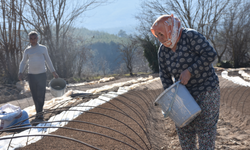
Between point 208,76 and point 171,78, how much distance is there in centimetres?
36

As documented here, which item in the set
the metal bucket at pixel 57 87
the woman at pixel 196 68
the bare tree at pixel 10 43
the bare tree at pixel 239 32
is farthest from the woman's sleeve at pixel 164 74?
the bare tree at pixel 239 32

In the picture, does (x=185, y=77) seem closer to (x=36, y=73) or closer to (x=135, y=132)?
(x=135, y=132)

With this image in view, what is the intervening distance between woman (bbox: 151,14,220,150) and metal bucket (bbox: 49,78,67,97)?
4.33 m

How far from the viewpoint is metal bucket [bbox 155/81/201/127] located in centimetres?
159

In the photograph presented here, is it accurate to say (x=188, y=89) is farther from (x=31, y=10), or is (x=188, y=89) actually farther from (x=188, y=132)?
(x=31, y=10)

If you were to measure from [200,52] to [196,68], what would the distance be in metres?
0.13

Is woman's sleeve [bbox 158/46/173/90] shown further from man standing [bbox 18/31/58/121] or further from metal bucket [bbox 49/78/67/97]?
metal bucket [bbox 49/78/67/97]

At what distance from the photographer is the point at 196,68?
1625 mm

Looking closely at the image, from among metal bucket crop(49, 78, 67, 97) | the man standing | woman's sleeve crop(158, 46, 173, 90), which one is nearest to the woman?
woman's sleeve crop(158, 46, 173, 90)

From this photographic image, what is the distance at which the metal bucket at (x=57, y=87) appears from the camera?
215 inches

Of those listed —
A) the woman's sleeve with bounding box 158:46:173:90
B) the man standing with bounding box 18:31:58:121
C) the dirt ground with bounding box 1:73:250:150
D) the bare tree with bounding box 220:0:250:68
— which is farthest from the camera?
the bare tree with bounding box 220:0:250:68

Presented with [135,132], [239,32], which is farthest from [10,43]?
[239,32]

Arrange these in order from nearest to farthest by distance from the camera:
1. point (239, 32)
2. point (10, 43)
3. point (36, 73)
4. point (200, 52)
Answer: point (200, 52) < point (36, 73) < point (10, 43) < point (239, 32)

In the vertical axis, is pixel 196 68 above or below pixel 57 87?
above
